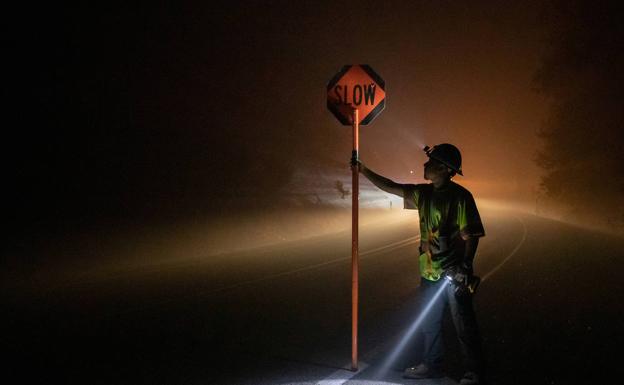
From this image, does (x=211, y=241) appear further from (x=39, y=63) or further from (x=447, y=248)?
(x=39, y=63)

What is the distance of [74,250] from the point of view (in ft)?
43.2

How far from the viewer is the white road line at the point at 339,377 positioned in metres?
4.45

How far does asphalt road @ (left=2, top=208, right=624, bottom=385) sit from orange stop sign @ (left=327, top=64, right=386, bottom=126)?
2735 millimetres

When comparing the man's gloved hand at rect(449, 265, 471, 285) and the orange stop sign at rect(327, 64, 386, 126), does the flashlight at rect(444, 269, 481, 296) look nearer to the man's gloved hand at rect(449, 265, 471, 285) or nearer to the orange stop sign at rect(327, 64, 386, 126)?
the man's gloved hand at rect(449, 265, 471, 285)

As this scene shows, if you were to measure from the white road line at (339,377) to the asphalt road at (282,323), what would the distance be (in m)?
0.02

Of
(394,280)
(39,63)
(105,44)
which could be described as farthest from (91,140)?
(394,280)

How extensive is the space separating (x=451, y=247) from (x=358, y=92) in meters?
1.84

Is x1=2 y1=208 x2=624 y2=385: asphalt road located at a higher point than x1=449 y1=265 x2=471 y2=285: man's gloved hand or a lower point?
lower

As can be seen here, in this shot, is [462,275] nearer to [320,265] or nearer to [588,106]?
[320,265]

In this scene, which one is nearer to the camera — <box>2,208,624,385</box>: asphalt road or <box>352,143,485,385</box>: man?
<box>352,143,485,385</box>: man

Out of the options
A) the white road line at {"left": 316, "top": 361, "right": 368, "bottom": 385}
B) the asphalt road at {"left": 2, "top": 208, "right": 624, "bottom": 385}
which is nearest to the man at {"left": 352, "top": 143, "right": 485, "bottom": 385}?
the asphalt road at {"left": 2, "top": 208, "right": 624, "bottom": 385}

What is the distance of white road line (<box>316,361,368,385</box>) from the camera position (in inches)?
175

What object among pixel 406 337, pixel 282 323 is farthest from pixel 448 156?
pixel 282 323

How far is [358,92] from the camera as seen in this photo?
15.8 feet
